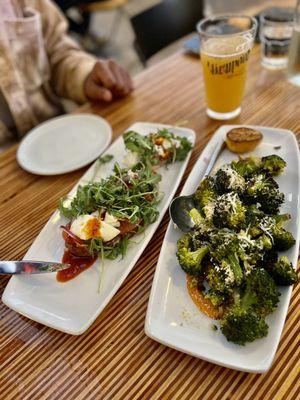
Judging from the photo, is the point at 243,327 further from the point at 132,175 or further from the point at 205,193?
the point at 132,175

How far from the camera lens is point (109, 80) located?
1.61 meters

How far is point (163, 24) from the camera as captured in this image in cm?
205

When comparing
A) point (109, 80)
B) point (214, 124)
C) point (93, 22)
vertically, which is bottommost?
point (93, 22)

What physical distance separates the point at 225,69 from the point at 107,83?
0.55 m

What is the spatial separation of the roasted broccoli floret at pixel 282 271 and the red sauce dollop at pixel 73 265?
17.3 inches

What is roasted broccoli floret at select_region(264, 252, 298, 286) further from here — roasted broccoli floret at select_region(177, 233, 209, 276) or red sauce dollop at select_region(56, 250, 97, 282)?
red sauce dollop at select_region(56, 250, 97, 282)

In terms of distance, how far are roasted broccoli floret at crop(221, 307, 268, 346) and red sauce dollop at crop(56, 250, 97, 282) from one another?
0.39m

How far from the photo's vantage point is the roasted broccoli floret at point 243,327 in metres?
0.71

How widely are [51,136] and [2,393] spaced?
97cm

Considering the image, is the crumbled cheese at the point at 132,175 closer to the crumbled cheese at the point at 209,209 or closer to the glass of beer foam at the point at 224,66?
the crumbled cheese at the point at 209,209

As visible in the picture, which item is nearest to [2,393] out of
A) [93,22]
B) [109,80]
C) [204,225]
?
[204,225]

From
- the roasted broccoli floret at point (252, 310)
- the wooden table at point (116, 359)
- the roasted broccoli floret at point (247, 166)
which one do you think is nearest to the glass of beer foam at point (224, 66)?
the roasted broccoli floret at point (247, 166)

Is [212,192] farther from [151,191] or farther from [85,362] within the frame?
[85,362]

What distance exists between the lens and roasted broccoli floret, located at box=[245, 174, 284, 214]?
36.8 inches
